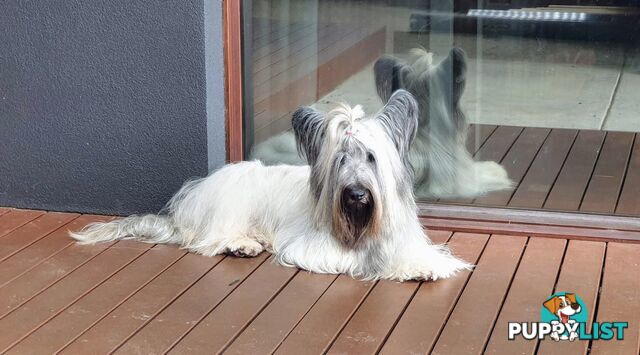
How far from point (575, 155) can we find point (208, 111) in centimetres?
164

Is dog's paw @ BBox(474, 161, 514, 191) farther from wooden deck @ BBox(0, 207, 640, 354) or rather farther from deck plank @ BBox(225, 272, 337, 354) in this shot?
deck plank @ BBox(225, 272, 337, 354)

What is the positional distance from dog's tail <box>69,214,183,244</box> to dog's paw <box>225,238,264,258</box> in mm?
270

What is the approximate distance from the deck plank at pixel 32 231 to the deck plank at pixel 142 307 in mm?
715

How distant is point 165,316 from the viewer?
3826 millimetres

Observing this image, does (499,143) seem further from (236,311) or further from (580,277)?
(236,311)

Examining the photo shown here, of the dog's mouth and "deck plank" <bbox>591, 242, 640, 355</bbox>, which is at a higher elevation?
the dog's mouth

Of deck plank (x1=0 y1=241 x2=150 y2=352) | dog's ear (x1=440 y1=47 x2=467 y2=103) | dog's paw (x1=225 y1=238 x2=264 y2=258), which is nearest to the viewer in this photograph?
deck plank (x1=0 y1=241 x2=150 y2=352)

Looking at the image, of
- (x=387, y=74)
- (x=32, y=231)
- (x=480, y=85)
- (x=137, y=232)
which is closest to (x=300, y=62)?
(x=387, y=74)

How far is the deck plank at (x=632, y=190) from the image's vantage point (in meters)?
4.63

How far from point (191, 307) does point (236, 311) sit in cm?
17

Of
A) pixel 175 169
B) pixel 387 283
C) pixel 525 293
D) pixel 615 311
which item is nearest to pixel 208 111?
pixel 175 169

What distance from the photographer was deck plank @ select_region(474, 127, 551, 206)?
15.5ft

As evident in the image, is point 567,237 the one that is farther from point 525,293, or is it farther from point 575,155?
point 525,293

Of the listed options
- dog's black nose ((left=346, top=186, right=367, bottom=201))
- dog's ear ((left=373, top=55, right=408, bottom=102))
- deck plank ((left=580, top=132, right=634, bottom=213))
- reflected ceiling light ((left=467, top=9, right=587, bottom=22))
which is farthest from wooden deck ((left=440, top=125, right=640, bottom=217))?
dog's black nose ((left=346, top=186, right=367, bottom=201))
